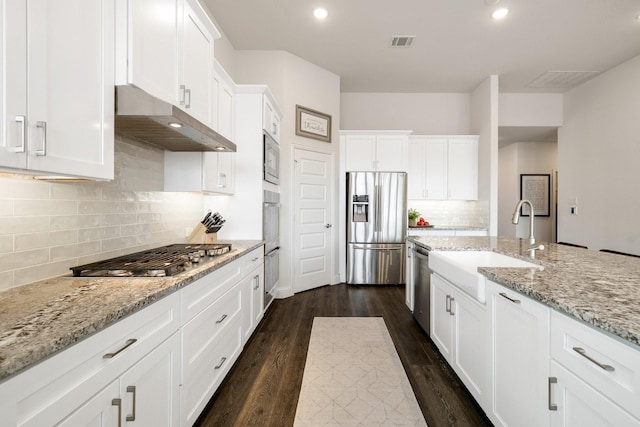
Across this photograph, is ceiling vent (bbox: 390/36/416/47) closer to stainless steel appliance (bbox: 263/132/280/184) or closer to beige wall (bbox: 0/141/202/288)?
stainless steel appliance (bbox: 263/132/280/184)

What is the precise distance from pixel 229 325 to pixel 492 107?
4.93 meters

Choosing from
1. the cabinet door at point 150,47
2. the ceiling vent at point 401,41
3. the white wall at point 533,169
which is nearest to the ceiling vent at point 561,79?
the white wall at point 533,169

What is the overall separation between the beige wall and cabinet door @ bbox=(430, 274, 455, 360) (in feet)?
7.08

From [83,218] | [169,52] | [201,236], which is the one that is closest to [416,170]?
[201,236]

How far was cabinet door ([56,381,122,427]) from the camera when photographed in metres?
0.82

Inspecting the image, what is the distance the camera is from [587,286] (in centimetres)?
122

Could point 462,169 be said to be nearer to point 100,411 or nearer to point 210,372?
point 210,372

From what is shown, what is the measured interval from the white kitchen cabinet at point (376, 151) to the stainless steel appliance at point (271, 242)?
1.64m

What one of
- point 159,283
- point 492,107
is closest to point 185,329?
point 159,283

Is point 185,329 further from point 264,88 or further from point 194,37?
point 264,88

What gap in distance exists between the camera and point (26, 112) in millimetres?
941

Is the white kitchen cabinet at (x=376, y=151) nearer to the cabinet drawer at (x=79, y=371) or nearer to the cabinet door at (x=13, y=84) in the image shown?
the cabinet drawer at (x=79, y=371)

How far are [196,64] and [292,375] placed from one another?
2239 mm

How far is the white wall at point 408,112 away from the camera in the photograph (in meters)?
5.54
